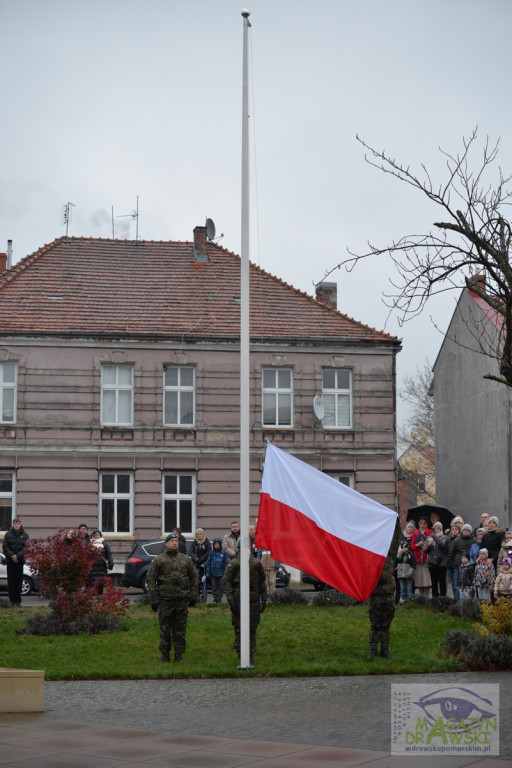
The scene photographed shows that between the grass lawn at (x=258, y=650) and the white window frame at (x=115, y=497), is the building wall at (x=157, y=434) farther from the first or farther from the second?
the grass lawn at (x=258, y=650)

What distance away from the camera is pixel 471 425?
44125 millimetres

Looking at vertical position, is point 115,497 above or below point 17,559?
above

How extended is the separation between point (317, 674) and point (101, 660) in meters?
3.27

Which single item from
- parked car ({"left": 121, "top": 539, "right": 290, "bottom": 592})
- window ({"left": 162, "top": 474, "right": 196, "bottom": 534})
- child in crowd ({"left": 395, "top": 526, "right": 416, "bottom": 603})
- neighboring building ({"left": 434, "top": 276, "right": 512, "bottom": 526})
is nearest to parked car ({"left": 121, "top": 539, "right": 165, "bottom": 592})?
parked car ({"left": 121, "top": 539, "right": 290, "bottom": 592})

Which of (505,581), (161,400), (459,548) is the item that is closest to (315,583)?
(161,400)

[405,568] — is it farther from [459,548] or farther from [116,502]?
[116,502]

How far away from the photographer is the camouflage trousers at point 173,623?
51.2ft

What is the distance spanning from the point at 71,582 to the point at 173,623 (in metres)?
4.26

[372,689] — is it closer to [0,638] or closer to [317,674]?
[317,674]

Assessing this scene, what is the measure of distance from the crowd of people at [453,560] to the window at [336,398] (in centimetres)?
1239

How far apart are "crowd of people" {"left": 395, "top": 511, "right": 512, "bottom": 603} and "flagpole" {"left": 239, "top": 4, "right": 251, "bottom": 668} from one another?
713cm

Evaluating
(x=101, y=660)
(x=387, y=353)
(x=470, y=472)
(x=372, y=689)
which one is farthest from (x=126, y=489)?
(x=372, y=689)

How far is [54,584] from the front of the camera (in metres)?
19.5

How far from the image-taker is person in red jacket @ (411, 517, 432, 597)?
76.0 feet
